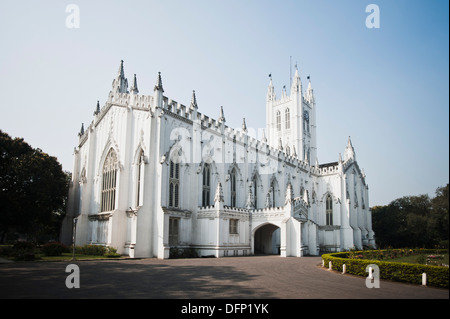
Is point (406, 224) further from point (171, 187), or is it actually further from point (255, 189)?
point (171, 187)

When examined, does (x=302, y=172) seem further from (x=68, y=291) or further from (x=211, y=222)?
(x=68, y=291)

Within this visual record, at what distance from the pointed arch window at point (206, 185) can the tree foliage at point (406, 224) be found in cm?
3829

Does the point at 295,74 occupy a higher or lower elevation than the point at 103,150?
higher

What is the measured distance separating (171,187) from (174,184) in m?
0.48

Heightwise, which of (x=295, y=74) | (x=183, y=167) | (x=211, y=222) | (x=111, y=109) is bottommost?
(x=211, y=222)

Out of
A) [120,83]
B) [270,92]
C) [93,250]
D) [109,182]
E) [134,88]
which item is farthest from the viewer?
[270,92]

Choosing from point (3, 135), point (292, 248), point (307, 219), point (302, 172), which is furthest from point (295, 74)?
point (3, 135)

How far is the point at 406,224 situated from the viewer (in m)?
63.9

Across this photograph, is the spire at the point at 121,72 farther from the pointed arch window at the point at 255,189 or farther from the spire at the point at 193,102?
the pointed arch window at the point at 255,189

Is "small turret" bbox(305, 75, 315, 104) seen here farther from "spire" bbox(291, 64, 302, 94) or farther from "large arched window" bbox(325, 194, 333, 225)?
"large arched window" bbox(325, 194, 333, 225)

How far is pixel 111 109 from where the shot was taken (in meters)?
37.6

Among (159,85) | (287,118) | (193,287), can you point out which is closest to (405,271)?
(193,287)

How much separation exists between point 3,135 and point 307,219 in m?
35.7

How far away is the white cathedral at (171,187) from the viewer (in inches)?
1245
